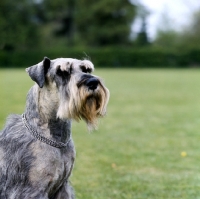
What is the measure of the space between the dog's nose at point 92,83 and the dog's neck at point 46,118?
40 cm

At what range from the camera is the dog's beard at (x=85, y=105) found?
14.3 ft

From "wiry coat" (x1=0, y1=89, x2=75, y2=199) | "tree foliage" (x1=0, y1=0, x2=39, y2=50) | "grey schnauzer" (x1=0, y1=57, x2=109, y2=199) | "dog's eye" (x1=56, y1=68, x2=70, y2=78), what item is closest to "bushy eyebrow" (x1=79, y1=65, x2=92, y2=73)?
"grey schnauzer" (x1=0, y1=57, x2=109, y2=199)

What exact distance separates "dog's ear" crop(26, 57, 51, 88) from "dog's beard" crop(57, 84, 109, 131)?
0.28 meters

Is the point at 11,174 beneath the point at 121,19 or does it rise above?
beneath

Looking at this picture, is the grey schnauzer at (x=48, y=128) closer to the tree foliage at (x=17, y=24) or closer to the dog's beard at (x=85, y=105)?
the dog's beard at (x=85, y=105)

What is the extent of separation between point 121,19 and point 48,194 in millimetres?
65716

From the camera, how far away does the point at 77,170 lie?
24.7ft

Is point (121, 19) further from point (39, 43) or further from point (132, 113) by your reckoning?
point (132, 113)

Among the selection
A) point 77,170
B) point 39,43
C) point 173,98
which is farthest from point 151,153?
point 39,43

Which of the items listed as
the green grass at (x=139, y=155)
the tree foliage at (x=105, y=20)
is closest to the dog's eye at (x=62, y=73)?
the green grass at (x=139, y=155)

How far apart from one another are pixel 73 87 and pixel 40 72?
401mm

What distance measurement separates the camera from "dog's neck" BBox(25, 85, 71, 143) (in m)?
4.52

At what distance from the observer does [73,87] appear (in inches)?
172

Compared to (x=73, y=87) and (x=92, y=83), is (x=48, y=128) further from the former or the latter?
(x=92, y=83)
